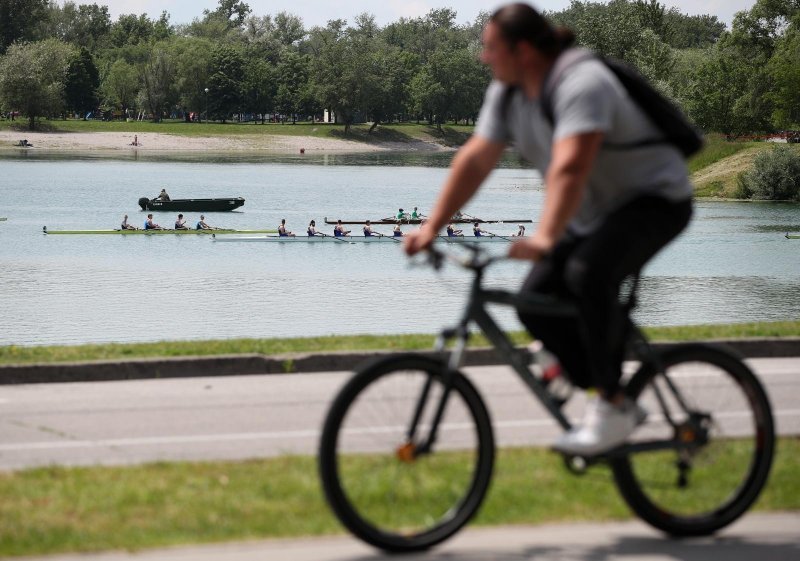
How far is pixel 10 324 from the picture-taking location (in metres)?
35.0

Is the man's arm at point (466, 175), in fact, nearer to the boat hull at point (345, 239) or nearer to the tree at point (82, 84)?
the boat hull at point (345, 239)

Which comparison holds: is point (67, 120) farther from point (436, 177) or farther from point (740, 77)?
point (740, 77)

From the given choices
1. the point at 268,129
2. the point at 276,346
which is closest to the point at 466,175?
the point at 276,346

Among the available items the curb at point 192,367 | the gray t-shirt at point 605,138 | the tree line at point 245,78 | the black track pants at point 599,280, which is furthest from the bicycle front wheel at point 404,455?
the tree line at point 245,78

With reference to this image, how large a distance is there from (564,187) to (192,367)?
575 centimetres

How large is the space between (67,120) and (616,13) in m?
71.5

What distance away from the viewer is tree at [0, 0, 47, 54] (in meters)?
192

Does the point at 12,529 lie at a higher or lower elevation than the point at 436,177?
higher

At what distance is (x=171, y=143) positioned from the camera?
146 meters

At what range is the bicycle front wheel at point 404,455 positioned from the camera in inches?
179

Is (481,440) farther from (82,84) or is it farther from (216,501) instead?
(82,84)

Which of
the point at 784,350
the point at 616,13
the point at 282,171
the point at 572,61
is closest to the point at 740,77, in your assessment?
the point at 616,13

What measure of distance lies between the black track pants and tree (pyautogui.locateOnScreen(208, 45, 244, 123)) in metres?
161

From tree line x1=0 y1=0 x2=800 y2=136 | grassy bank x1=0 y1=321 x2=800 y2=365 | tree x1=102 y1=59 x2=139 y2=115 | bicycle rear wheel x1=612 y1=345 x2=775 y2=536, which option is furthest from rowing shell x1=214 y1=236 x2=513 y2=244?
tree x1=102 y1=59 x2=139 y2=115
